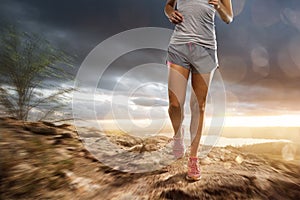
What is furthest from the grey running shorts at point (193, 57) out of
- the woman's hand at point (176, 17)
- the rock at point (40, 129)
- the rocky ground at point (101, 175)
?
the rock at point (40, 129)

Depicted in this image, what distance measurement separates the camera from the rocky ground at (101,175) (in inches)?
88.7

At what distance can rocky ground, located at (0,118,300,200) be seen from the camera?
2252 millimetres

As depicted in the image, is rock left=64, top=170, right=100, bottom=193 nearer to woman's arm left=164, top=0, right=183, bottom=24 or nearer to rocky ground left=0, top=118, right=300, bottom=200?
rocky ground left=0, top=118, right=300, bottom=200

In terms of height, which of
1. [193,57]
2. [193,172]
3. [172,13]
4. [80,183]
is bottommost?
[80,183]

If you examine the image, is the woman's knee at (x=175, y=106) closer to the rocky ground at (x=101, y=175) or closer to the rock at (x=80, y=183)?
the rocky ground at (x=101, y=175)

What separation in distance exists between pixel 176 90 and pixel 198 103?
0.30 m

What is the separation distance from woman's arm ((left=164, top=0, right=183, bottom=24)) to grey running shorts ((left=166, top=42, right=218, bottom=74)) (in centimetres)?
28

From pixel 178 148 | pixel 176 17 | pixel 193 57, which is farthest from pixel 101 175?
pixel 176 17

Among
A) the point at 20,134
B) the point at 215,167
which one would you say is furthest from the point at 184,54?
the point at 20,134

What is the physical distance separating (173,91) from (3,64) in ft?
9.32

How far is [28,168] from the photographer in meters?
2.48

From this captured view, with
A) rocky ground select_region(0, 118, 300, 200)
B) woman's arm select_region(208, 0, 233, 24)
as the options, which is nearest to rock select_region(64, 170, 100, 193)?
rocky ground select_region(0, 118, 300, 200)

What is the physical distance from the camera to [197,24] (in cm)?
283

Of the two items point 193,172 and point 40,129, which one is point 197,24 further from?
point 40,129
